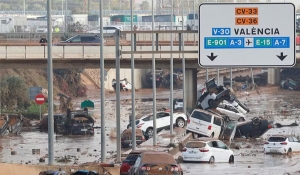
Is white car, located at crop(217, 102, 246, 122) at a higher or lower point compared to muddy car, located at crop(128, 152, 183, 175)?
lower

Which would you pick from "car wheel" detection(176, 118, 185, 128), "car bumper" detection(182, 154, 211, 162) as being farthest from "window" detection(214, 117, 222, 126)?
"car bumper" detection(182, 154, 211, 162)

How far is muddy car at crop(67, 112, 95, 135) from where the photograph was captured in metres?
66.0

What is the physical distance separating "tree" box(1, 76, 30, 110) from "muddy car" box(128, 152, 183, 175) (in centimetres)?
4781

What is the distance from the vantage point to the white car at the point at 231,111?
69.0m

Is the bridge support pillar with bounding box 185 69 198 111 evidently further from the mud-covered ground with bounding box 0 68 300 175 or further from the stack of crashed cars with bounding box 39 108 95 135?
the stack of crashed cars with bounding box 39 108 95 135

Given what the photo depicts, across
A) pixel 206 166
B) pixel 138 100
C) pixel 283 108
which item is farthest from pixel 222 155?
pixel 138 100

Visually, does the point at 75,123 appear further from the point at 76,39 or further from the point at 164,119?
the point at 76,39

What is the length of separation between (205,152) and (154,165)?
43.1ft

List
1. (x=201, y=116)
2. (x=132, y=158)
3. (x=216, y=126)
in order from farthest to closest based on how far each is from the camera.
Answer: (x=216, y=126), (x=201, y=116), (x=132, y=158)

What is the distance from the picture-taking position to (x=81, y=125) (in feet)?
218

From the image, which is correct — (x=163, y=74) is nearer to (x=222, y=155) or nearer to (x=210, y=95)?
(x=210, y=95)

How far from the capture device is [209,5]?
1462 inches

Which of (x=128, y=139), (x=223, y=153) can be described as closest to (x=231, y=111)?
(x=128, y=139)

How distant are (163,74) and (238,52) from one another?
8214cm
